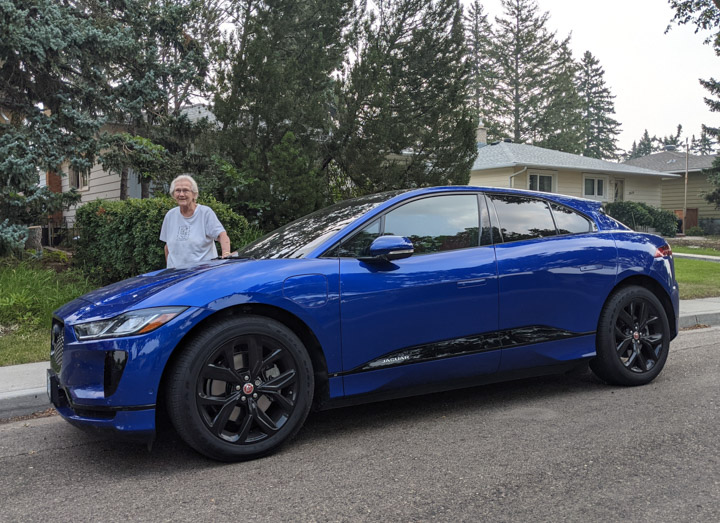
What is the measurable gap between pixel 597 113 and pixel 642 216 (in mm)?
48795

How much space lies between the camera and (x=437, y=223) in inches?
165

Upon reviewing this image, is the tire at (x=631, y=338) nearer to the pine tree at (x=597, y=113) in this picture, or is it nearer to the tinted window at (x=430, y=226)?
the tinted window at (x=430, y=226)

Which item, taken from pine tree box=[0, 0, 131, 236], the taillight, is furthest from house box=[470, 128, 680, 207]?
the taillight

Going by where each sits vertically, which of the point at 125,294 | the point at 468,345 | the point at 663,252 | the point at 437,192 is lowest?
the point at 468,345

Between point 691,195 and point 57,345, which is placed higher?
point 691,195

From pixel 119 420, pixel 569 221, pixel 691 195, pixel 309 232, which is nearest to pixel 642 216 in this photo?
pixel 691 195

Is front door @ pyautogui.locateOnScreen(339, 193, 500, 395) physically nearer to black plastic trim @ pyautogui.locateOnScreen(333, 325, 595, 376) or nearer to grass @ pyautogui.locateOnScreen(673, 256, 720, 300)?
black plastic trim @ pyautogui.locateOnScreen(333, 325, 595, 376)

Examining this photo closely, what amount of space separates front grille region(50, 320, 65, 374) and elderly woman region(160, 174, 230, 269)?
153cm

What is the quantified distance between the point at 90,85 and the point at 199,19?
446 inches

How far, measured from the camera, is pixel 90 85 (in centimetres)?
1048

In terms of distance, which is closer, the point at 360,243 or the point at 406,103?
the point at 360,243

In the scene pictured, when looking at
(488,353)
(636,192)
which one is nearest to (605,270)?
(488,353)

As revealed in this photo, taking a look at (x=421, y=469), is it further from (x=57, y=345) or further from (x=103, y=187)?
(x=103, y=187)

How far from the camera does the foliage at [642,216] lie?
92.9 ft
